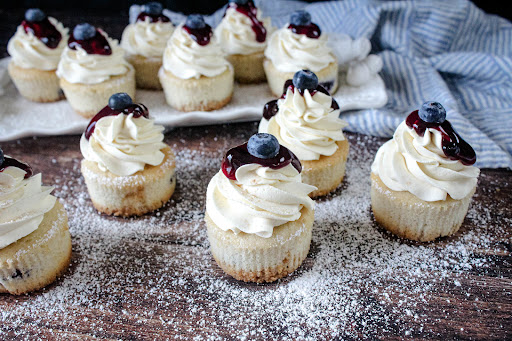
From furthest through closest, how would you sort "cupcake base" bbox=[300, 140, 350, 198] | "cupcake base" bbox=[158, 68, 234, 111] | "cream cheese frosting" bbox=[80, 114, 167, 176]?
"cupcake base" bbox=[158, 68, 234, 111], "cupcake base" bbox=[300, 140, 350, 198], "cream cheese frosting" bbox=[80, 114, 167, 176]

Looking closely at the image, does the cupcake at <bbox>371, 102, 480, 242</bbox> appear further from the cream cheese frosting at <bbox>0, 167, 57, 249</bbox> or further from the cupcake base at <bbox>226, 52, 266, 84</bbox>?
the cream cheese frosting at <bbox>0, 167, 57, 249</bbox>

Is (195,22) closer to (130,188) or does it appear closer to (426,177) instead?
(130,188)

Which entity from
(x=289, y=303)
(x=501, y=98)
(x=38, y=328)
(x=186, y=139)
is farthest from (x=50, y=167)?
(x=501, y=98)

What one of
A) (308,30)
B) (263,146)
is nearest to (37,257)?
(263,146)

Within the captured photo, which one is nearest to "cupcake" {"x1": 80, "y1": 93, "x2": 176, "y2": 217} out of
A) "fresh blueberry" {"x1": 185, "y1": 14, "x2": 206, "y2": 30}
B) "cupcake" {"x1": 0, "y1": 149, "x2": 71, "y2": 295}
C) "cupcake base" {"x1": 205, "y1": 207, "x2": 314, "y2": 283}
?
"cupcake" {"x1": 0, "y1": 149, "x2": 71, "y2": 295}

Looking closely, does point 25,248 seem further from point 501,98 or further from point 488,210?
point 501,98

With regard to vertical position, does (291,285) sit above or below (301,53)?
below

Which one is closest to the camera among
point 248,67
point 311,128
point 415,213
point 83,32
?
point 415,213

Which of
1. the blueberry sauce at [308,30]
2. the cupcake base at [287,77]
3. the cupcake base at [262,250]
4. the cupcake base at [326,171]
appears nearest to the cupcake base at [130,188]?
the cupcake base at [262,250]
